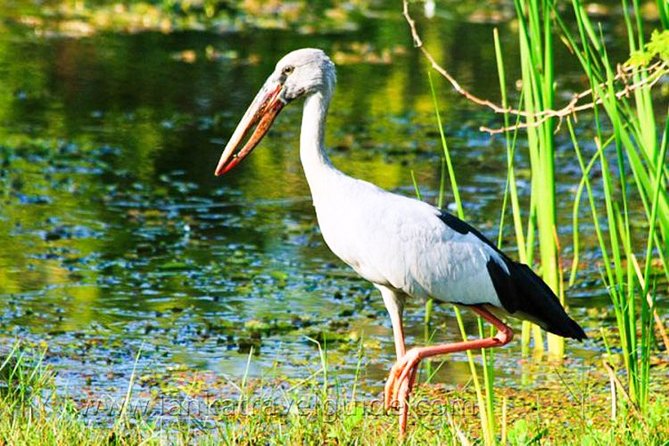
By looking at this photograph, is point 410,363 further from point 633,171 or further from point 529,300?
point 633,171

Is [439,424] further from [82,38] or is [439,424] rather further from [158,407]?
[82,38]

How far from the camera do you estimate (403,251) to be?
5.18 meters

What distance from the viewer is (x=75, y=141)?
1080 cm

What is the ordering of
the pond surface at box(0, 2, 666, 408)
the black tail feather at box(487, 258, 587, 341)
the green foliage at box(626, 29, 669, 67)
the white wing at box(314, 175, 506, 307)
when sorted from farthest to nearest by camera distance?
the pond surface at box(0, 2, 666, 408) < the black tail feather at box(487, 258, 587, 341) < the white wing at box(314, 175, 506, 307) < the green foliage at box(626, 29, 669, 67)

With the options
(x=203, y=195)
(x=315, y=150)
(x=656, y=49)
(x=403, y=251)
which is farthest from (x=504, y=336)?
(x=203, y=195)

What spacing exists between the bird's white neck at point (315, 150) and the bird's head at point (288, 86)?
7cm

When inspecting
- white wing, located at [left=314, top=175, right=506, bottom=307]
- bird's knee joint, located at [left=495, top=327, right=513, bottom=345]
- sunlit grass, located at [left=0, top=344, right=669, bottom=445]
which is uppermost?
white wing, located at [left=314, top=175, right=506, bottom=307]

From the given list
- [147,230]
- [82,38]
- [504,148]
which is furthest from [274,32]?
[147,230]

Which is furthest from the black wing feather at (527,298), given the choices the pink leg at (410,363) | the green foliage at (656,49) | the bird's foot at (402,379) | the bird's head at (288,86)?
the green foliage at (656,49)

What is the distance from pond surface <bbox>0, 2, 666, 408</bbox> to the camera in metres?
6.66

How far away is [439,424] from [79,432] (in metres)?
1.41

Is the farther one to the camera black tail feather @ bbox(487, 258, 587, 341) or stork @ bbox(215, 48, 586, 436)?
black tail feather @ bbox(487, 258, 587, 341)

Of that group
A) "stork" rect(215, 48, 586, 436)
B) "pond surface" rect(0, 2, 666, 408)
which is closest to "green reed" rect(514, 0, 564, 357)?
"stork" rect(215, 48, 586, 436)

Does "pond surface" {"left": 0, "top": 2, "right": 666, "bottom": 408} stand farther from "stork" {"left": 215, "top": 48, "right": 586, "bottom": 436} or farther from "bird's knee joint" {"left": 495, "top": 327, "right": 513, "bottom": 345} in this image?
"bird's knee joint" {"left": 495, "top": 327, "right": 513, "bottom": 345}
